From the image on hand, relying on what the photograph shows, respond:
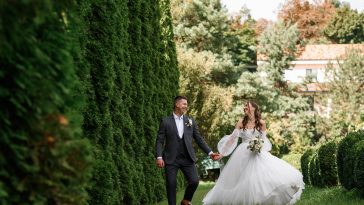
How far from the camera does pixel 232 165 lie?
13.5 m

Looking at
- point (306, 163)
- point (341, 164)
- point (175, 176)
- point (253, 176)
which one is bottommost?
point (306, 163)

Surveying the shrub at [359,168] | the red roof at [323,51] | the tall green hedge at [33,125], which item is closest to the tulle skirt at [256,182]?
the shrub at [359,168]

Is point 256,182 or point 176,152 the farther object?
point 256,182

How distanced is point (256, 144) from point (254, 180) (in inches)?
29.8

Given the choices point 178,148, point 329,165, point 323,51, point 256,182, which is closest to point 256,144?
point 256,182

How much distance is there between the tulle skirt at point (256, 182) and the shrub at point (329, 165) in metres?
6.36

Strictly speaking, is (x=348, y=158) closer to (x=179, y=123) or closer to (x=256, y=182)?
(x=256, y=182)

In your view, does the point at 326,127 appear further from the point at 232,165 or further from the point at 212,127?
the point at 232,165

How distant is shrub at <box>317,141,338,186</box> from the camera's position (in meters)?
19.3

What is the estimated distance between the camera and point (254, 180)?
1284 cm

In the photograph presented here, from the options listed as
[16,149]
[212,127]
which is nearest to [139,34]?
[16,149]

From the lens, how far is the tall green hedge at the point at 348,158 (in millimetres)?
14117

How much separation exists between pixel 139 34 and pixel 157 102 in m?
3.09

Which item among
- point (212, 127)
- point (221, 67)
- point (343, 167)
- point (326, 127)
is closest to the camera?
point (343, 167)
